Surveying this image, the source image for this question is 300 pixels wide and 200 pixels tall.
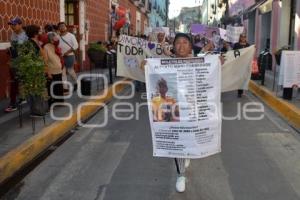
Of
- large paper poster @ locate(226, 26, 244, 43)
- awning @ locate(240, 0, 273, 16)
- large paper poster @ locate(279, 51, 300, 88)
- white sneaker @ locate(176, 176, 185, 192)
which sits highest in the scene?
awning @ locate(240, 0, 273, 16)

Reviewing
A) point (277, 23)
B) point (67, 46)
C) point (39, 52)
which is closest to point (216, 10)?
point (277, 23)

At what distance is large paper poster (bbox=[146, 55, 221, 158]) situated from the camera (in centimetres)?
500

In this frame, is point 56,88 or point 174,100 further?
point 56,88

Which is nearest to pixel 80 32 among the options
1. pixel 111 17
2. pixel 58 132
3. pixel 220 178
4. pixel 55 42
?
pixel 111 17

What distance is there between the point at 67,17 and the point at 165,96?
50.1ft

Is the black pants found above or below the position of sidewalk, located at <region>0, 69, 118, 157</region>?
above

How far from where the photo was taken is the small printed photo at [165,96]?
500 cm

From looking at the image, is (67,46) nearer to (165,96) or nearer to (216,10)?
(165,96)

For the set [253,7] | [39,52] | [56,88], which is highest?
[253,7]

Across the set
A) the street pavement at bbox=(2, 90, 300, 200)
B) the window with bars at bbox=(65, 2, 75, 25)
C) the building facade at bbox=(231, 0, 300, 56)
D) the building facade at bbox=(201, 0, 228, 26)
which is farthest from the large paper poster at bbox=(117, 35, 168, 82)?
the building facade at bbox=(201, 0, 228, 26)

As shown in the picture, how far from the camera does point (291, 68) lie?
35.9 ft

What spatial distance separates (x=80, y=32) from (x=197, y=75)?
15.0 metres

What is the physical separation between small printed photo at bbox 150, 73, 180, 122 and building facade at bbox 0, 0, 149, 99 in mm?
6393

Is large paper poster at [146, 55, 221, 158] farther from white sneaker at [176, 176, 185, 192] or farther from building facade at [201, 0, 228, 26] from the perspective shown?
building facade at [201, 0, 228, 26]
